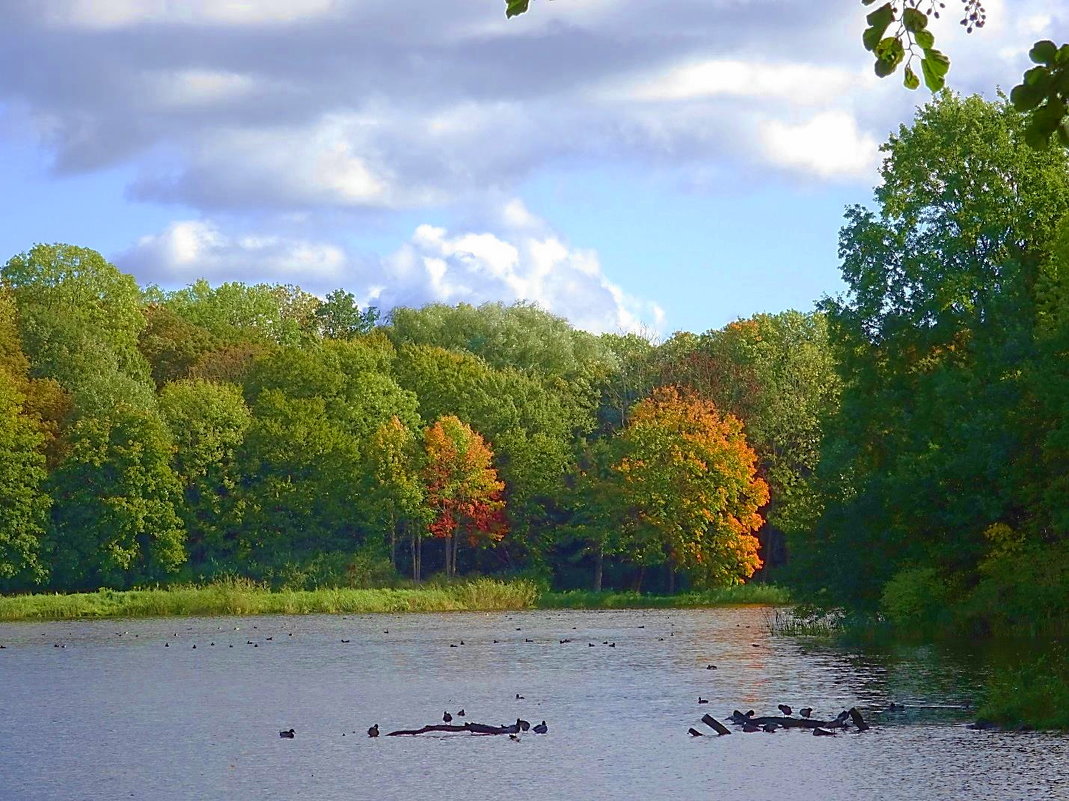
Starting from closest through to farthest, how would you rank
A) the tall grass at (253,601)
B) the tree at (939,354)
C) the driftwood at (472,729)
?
the driftwood at (472,729) < the tree at (939,354) < the tall grass at (253,601)

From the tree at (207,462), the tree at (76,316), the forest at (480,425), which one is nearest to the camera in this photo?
the forest at (480,425)

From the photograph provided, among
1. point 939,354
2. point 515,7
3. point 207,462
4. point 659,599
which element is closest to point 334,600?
point 207,462

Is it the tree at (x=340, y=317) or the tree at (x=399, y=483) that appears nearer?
the tree at (x=399, y=483)

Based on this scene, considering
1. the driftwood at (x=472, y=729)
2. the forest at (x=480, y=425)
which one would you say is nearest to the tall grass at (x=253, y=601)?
the forest at (x=480, y=425)

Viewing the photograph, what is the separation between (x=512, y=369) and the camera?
86.6 metres

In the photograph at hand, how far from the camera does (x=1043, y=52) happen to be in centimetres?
443

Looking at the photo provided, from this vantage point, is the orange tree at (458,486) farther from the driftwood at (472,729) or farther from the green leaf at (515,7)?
the green leaf at (515,7)

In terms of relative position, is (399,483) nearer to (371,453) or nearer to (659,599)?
(371,453)

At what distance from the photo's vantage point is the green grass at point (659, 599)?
6844 cm

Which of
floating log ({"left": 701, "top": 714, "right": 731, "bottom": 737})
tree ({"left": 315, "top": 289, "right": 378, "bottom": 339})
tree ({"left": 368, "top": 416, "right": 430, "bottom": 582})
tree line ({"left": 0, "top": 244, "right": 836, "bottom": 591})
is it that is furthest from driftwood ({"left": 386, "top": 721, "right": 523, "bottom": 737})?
tree ({"left": 315, "top": 289, "right": 378, "bottom": 339})

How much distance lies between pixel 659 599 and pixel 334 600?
1492 centimetres

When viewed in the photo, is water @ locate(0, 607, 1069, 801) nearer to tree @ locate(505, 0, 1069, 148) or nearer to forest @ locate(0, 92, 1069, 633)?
forest @ locate(0, 92, 1069, 633)

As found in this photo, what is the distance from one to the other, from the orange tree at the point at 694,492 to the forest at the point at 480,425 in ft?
0.41

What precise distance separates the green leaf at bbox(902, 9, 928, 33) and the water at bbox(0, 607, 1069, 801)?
44.4ft
